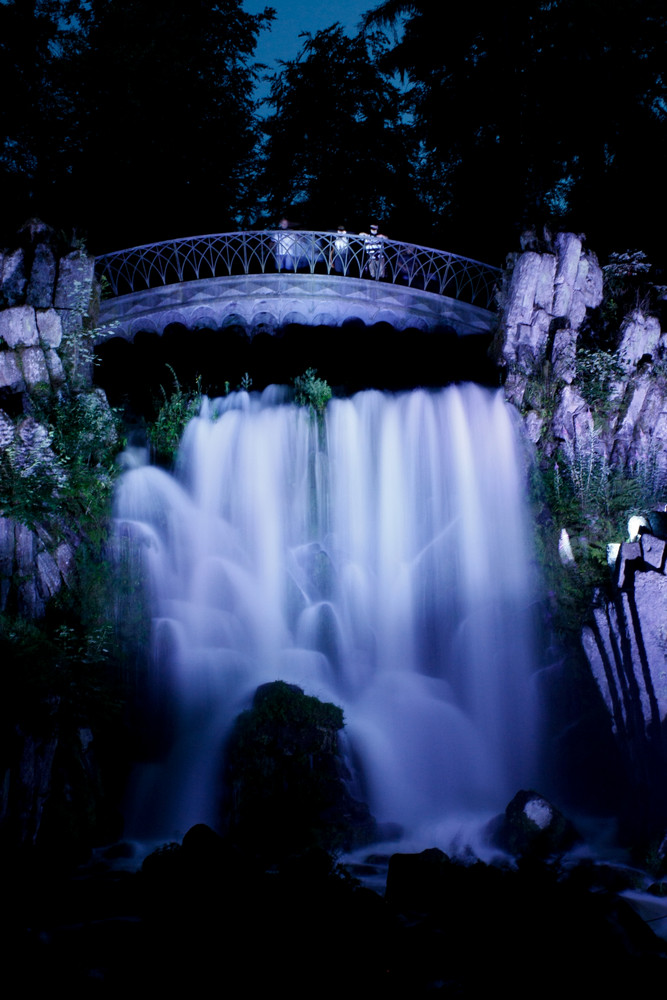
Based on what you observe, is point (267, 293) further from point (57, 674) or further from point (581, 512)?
point (57, 674)

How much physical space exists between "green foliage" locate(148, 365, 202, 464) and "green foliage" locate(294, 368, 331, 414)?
6.68ft

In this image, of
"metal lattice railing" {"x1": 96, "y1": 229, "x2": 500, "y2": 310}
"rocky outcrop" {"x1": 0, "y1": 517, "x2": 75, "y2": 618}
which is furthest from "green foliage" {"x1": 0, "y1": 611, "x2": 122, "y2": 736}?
"metal lattice railing" {"x1": 96, "y1": 229, "x2": 500, "y2": 310}

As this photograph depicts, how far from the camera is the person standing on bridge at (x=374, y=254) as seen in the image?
19812 mm

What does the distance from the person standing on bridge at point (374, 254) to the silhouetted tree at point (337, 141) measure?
6.48 m

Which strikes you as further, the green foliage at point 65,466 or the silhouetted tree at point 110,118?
the silhouetted tree at point 110,118

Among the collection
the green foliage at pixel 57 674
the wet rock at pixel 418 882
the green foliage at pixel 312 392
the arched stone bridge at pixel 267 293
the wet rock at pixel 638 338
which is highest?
the arched stone bridge at pixel 267 293

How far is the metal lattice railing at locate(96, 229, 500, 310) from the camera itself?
19719 millimetres

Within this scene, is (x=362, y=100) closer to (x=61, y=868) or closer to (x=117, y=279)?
(x=117, y=279)

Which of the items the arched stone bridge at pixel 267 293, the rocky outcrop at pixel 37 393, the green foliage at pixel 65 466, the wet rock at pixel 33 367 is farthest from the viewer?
the arched stone bridge at pixel 267 293

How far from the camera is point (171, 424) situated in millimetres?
16250

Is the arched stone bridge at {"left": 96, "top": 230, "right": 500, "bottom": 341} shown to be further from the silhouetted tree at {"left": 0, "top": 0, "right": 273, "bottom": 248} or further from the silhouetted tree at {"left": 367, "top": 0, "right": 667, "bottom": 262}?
the silhouetted tree at {"left": 0, "top": 0, "right": 273, "bottom": 248}

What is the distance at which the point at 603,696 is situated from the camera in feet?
37.3

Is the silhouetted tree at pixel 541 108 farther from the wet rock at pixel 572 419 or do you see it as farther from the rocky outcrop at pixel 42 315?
the rocky outcrop at pixel 42 315

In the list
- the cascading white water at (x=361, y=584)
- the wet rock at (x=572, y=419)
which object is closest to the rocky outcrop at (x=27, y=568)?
the cascading white water at (x=361, y=584)
